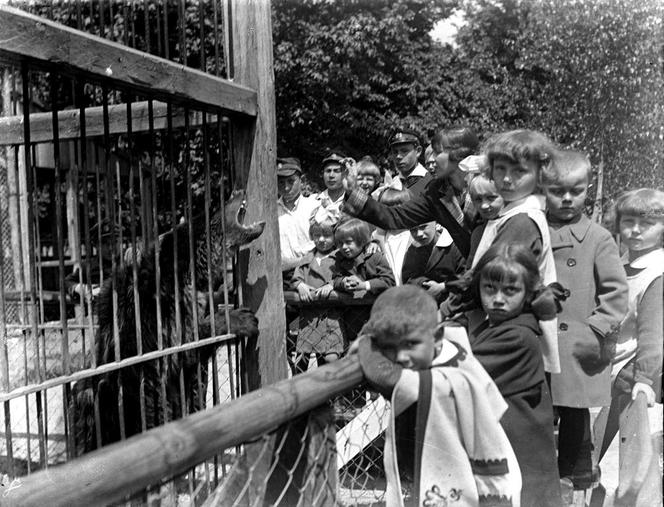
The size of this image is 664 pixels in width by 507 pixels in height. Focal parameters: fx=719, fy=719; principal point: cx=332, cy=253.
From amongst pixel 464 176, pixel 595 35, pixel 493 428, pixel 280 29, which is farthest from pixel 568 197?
pixel 280 29

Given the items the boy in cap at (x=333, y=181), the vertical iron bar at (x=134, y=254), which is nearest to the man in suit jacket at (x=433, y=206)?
the vertical iron bar at (x=134, y=254)

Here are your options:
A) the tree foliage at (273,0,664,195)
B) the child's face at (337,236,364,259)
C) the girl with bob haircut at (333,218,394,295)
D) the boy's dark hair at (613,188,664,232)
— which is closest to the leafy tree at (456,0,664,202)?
the tree foliage at (273,0,664,195)

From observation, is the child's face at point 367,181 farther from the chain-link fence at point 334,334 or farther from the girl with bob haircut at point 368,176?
the chain-link fence at point 334,334

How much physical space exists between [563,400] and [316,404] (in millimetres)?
1335

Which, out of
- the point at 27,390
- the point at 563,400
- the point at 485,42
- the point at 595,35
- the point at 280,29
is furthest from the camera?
the point at 485,42

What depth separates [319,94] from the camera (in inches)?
438

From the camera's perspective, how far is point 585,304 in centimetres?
273

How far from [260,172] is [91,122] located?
2.64 ft

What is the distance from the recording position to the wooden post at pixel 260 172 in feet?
11.3

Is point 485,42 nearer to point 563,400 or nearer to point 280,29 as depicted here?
point 280,29

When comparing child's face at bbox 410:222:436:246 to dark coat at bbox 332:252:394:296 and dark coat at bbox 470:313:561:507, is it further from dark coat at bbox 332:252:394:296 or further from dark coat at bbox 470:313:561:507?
dark coat at bbox 470:313:561:507

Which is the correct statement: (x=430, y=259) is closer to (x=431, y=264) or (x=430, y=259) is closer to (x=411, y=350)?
(x=431, y=264)

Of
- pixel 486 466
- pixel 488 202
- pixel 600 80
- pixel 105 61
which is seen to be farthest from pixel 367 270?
pixel 600 80

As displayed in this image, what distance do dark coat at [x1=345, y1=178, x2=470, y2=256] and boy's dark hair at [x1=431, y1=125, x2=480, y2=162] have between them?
0.49ft
